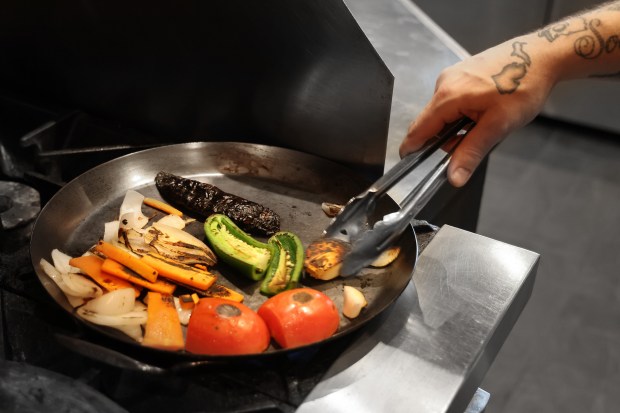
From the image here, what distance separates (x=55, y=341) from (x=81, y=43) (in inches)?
40.0

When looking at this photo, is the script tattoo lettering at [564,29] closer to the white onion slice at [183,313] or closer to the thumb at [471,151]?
the thumb at [471,151]

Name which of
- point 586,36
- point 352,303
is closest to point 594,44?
point 586,36

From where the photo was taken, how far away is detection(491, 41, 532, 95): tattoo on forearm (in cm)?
128

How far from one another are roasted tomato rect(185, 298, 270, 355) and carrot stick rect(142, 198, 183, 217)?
1.39ft

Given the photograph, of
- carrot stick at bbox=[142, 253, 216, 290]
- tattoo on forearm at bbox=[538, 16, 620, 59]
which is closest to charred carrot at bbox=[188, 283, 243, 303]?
carrot stick at bbox=[142, 253, 216, 290]

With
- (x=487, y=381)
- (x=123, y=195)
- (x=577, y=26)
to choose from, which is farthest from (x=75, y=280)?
(x=487, y=381)

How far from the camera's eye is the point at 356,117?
1530 mm

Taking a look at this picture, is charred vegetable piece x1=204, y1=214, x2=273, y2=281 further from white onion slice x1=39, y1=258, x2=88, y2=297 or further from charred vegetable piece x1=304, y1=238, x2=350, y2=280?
white onion slice x1=39, y1=258, x2=88, y2=297

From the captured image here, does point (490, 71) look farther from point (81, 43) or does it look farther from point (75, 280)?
point (81, 43)

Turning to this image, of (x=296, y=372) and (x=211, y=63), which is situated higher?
(x=211, y=63)

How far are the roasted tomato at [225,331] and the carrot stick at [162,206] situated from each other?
1.39 feet

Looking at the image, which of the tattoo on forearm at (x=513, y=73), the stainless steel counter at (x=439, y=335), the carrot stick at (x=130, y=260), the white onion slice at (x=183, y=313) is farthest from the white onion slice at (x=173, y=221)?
the tattoo on forearm at (x=513, y=73)

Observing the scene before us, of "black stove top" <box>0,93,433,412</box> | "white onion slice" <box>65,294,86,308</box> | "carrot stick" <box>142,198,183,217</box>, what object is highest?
"carrot stick" <box>142,198,183,217</box>

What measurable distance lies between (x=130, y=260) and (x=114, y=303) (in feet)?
0.35
